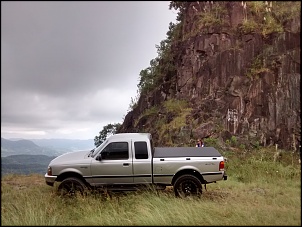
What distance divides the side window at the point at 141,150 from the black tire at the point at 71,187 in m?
1.50

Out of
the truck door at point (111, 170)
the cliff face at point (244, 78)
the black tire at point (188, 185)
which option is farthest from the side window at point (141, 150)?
the cliff face at point (244, 78)

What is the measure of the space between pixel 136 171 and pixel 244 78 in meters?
3.40

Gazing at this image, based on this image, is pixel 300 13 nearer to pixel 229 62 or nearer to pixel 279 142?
pixel 279 142

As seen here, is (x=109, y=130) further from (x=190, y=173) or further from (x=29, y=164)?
(x=190, y=173)

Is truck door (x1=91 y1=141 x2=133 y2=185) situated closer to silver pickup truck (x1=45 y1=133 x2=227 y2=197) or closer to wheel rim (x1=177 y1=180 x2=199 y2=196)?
silver pickup truck (x1=45 y1=133 x2=227 y2=197)

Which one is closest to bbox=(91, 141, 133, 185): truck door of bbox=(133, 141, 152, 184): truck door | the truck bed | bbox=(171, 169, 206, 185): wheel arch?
bbox=(133, 141, 152, 184): truck door

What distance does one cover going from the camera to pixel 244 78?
6.64m

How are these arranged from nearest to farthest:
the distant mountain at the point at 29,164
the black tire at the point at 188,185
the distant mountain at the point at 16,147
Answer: the distant mountain at the point at 16,147, the black tire at the point at 188,185, the distant mountain at the point at 29,164

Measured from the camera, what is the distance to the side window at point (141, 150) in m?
7.58

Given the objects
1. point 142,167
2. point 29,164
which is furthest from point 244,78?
point 29,164

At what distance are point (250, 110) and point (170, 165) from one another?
2400mm

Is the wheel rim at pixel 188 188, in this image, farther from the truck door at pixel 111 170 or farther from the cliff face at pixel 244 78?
the cliff face at pixel 244 78

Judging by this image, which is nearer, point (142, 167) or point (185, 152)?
point (142, 167)

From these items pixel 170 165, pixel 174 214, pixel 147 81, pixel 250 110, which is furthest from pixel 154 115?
pixel 174 214
